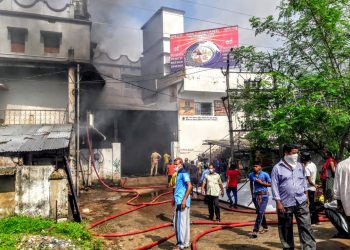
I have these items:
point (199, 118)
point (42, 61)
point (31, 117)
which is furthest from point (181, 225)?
point (199, 118)

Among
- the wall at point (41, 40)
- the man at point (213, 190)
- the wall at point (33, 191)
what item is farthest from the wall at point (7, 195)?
the wall at point (41, 40)

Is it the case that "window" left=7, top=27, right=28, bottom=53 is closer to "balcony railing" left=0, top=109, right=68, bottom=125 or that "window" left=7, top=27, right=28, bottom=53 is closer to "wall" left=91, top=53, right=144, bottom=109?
"balcony railing" left=0, top=109, right=68, bottom=125

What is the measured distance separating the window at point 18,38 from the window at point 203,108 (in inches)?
553

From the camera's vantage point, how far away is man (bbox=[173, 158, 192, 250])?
6215 mm

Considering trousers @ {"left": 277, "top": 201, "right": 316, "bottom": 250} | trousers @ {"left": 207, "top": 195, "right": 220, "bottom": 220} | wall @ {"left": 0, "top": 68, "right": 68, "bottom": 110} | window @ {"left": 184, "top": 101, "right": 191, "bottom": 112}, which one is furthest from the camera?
window @ {"left": 184, "top": 101, "right": 191, "bottom": 112}

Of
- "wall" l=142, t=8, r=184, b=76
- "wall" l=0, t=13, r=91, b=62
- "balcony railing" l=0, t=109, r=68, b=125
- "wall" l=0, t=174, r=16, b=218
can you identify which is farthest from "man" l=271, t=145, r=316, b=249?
"wall" l=142, t=8, r=184, b=76

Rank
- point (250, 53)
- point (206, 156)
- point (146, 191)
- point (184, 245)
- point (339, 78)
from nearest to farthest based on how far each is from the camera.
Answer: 1. point (184, 245)
2. point (339, 78)
3. point (250, 53)
4. point (146, 191)
5. point (206, 156)

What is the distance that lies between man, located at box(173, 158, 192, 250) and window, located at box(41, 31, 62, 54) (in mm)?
16033

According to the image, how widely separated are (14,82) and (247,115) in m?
14.4

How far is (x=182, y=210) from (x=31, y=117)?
14.7 metres

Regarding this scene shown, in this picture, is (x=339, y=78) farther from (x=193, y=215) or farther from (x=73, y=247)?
(x=73, y=247)

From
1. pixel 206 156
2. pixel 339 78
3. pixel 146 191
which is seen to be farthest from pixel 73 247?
pixel 206 156

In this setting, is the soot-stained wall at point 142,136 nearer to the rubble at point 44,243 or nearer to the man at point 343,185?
the rubble at point 44,243

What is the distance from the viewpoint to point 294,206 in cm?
515
